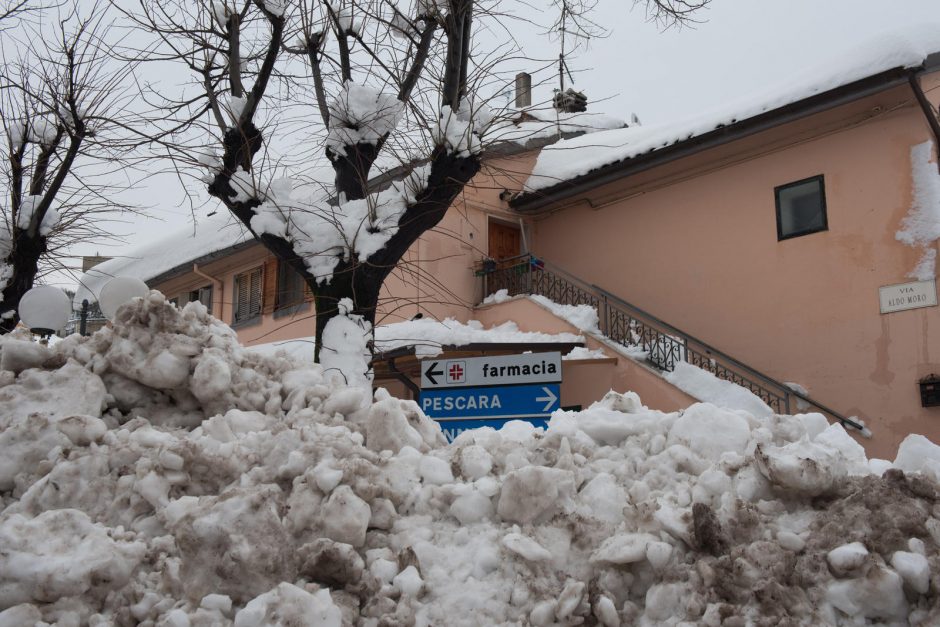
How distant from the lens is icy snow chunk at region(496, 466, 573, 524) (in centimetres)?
338

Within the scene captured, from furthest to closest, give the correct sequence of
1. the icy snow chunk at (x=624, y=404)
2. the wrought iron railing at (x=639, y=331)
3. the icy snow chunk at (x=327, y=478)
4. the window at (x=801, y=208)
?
1. the window at (x=801, y=208)
2. the wrought iron railing at (x=639, y=331)
3. the icy snow chunk at (x=624, y=404)
4. the icy snow chunk at (x=327, y=478)

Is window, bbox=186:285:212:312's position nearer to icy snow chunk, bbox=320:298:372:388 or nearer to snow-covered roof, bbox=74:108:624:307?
snow-covered roof, bbox=74:108:624:307

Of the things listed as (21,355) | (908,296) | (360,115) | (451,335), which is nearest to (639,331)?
(451,335)

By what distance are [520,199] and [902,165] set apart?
23.3 ft

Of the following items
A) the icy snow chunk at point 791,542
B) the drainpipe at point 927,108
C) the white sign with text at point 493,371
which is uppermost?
the drainpipe at point 927,108

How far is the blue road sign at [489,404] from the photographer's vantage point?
6.65 meters

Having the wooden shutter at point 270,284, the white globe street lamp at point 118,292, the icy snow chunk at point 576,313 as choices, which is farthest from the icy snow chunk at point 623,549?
the wooden shutter at point 270,284

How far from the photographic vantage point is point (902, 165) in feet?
39.5

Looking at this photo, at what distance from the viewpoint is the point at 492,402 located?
268 inches

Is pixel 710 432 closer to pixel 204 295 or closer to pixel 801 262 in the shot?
pixel 801 262

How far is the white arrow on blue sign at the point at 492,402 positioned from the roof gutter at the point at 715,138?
7.95 meters

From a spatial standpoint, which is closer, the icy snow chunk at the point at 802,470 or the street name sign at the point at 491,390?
the icy snow chunk at the point at 802,470

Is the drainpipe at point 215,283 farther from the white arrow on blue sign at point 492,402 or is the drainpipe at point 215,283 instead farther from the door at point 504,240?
the white arrow on blue sign at point 492,402

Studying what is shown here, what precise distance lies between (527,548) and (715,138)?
11.6m
